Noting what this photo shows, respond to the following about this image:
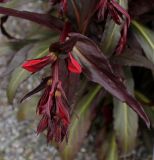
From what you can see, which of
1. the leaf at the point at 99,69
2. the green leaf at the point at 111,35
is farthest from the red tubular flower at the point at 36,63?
the green leaf at the point at 111,35

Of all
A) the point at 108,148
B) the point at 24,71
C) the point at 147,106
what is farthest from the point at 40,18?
the point at 108,148

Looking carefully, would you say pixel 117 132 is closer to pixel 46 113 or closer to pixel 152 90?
pixel 152 90

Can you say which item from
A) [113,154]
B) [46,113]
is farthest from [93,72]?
[113,154]

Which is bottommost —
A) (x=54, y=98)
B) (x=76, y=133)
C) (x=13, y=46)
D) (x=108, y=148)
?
(x=108, y=148)

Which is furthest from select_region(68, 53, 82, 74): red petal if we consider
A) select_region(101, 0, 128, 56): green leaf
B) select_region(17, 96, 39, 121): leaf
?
select_region(17, 96, 39, 121): leaf

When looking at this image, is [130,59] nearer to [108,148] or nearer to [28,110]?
[108,148]

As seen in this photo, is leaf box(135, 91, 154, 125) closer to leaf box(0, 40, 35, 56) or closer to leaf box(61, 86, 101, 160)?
leaf box(61, 86, 101, 160)

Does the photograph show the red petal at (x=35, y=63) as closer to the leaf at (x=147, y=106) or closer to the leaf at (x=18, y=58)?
the leaf at (x=18, y=58)
